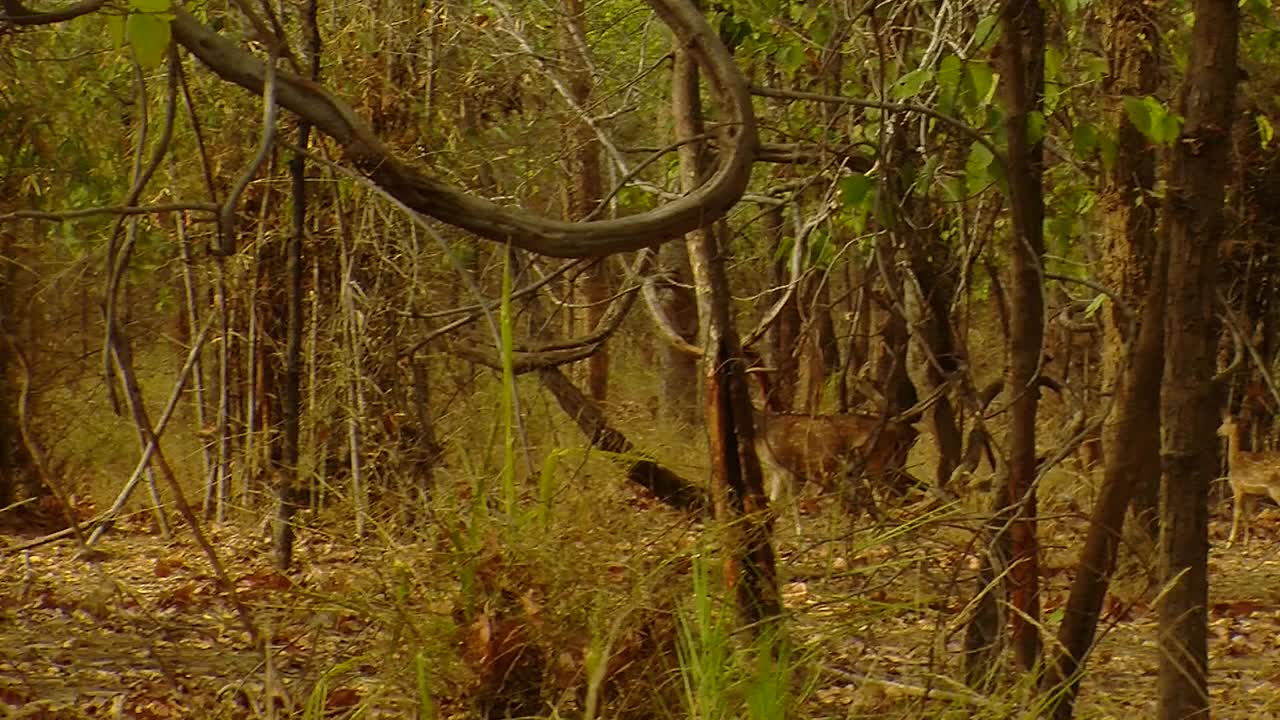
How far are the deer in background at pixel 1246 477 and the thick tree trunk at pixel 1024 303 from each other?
6090 millimetres

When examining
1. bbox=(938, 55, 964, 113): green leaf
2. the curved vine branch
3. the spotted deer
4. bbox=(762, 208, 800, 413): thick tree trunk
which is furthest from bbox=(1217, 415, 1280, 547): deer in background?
the curved vine branch

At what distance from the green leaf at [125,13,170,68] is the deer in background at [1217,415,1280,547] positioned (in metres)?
8.42

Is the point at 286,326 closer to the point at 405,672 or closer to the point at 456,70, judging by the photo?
the point at 456,70

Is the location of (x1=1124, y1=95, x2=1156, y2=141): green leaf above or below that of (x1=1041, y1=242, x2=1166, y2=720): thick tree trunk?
above

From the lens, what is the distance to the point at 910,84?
444 centimetres

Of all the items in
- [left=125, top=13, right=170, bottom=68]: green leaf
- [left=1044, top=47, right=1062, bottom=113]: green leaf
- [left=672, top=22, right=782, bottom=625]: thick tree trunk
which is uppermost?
[left=1044, top=47, right=1062, bottom=113]: green leaf

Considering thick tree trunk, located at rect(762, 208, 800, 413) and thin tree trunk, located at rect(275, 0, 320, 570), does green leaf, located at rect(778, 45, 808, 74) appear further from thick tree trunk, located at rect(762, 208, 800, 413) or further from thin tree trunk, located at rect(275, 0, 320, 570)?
thick tree trunk, located at rect(762, 208, 800, 413)

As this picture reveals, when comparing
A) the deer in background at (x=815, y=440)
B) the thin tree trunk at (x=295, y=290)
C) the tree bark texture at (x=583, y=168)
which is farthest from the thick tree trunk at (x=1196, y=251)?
the thin tree trunk at (x=295, y=290)

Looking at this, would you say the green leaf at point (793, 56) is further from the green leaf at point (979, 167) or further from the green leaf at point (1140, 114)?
the green leaf at point (1140, 114)

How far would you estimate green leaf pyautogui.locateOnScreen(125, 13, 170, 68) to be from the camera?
8.84 ft

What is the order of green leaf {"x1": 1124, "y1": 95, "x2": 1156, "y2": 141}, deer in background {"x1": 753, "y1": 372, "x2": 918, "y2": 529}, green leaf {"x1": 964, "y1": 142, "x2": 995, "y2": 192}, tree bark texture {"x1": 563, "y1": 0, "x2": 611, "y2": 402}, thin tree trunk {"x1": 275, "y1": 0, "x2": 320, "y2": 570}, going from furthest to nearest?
deer in background {"x1": 753, "y1": 372, "x2": 918, "y2": 529} → tree bark texture {"x1": 563, "y1": 0, "x2": 611, "y2": 402} → thin tree trunk {"x1": 275, "y1": 0, "x2": 320, "y2": 570} → green leaf {"x1": 964, "y1": 142, "x2": 995, "y2": 192} → green leaf {"x1": 1124, "y1": 95, "x2": 1156, "y2": 141}


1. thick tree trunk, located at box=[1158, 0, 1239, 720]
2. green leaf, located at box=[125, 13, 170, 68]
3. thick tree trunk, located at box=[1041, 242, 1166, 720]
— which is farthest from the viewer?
thick tree trunk, located at box=[1041, 242, 1166, 720]

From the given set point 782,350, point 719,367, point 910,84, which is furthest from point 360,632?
point 782,350

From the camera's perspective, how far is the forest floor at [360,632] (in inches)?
136
